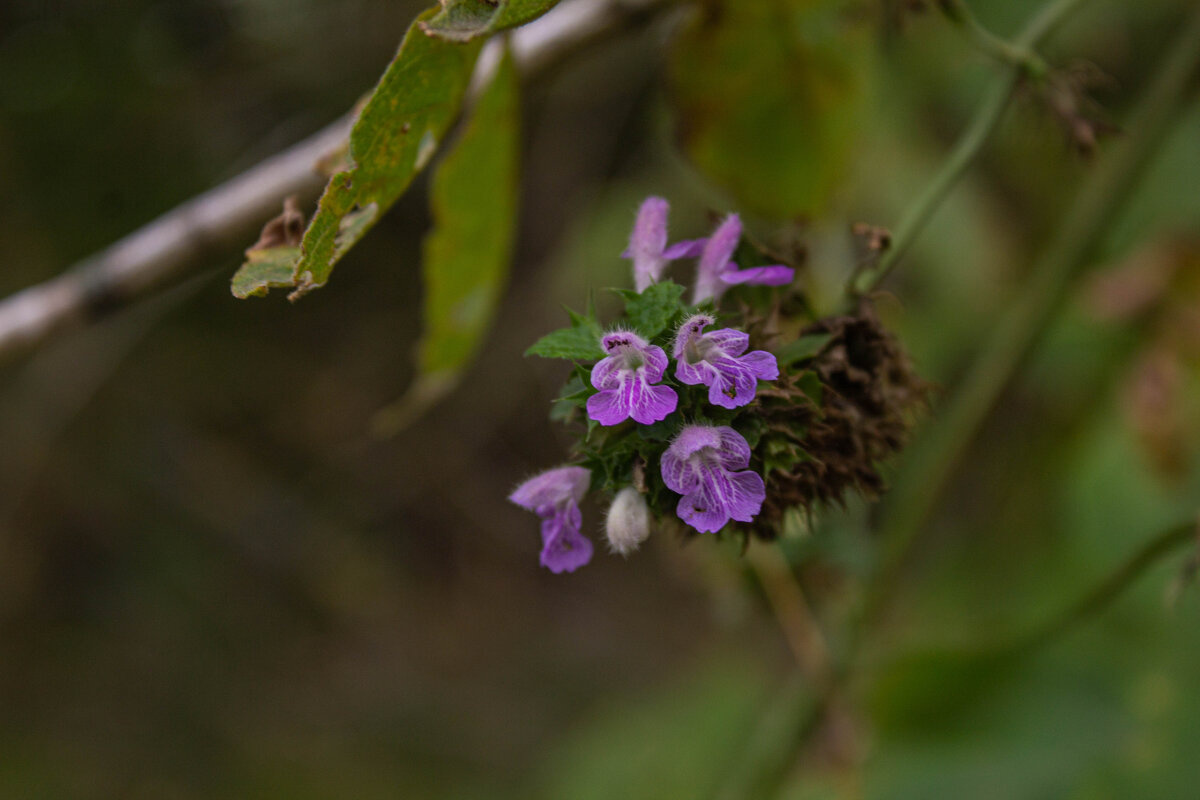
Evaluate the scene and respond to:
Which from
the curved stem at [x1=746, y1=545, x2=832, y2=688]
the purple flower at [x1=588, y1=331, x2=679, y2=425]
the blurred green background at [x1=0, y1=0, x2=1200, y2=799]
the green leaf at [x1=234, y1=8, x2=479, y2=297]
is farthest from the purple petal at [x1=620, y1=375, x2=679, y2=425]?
the curved stem at [x1=746, y1=545, x2=832, y2=688]

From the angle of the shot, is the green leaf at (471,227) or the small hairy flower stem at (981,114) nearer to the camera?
the small hairy flower stem at (981,114)

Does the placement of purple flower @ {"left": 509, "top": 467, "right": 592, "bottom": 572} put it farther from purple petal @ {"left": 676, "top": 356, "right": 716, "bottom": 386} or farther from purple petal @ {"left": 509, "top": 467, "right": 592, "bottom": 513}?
purple petal @ {"left": 676, "top": 356, "right": 716, "bottom": 386}

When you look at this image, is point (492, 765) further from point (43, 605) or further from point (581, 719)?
point (43, 605)

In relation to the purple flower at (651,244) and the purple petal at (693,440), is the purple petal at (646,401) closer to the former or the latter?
the purple petal at (693,440)

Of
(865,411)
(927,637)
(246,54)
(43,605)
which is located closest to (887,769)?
(927,637)

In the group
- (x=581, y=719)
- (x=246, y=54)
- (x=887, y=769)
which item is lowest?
(x=887, y=769)

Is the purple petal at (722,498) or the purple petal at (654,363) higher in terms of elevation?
the purple petal at (654,363)

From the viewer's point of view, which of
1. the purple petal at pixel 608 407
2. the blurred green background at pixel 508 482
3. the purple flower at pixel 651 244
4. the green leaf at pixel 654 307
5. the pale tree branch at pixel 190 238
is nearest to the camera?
the purple petal at pixel 608 407

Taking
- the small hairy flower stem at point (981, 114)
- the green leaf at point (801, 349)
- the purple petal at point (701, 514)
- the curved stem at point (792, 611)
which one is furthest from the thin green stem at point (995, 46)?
the curved stem at point (792, 611)
